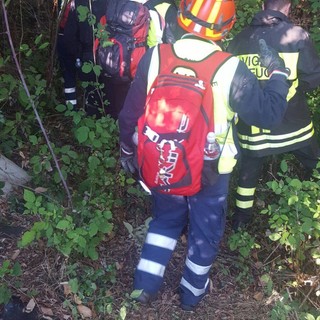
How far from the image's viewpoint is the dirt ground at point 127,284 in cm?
318

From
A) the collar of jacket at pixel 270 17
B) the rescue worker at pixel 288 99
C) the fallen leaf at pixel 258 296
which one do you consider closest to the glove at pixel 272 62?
the rescue worker at pixel 288 99

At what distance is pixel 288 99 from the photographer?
3.53 meters

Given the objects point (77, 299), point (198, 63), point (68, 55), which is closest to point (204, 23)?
point (198, 63)

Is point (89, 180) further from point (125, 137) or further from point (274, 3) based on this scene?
point (274, 3)

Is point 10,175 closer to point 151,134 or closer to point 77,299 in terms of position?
point 77,299

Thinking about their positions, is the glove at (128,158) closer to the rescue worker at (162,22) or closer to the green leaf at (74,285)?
the green leaf at (74,285)

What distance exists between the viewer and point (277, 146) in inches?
143

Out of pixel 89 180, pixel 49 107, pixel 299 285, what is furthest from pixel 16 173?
→ pixel 299 285

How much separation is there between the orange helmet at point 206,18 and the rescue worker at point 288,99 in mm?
629

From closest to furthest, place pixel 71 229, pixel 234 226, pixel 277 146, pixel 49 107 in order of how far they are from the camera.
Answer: pixel 71 229
pixel 277 146
pixel 234 226
pixel 49 107

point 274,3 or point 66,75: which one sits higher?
point 274,3

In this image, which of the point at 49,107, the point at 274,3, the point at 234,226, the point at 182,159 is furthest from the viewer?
the point at 49,107

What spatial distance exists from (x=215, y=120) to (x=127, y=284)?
4.56ft

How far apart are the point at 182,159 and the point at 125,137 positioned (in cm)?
59
